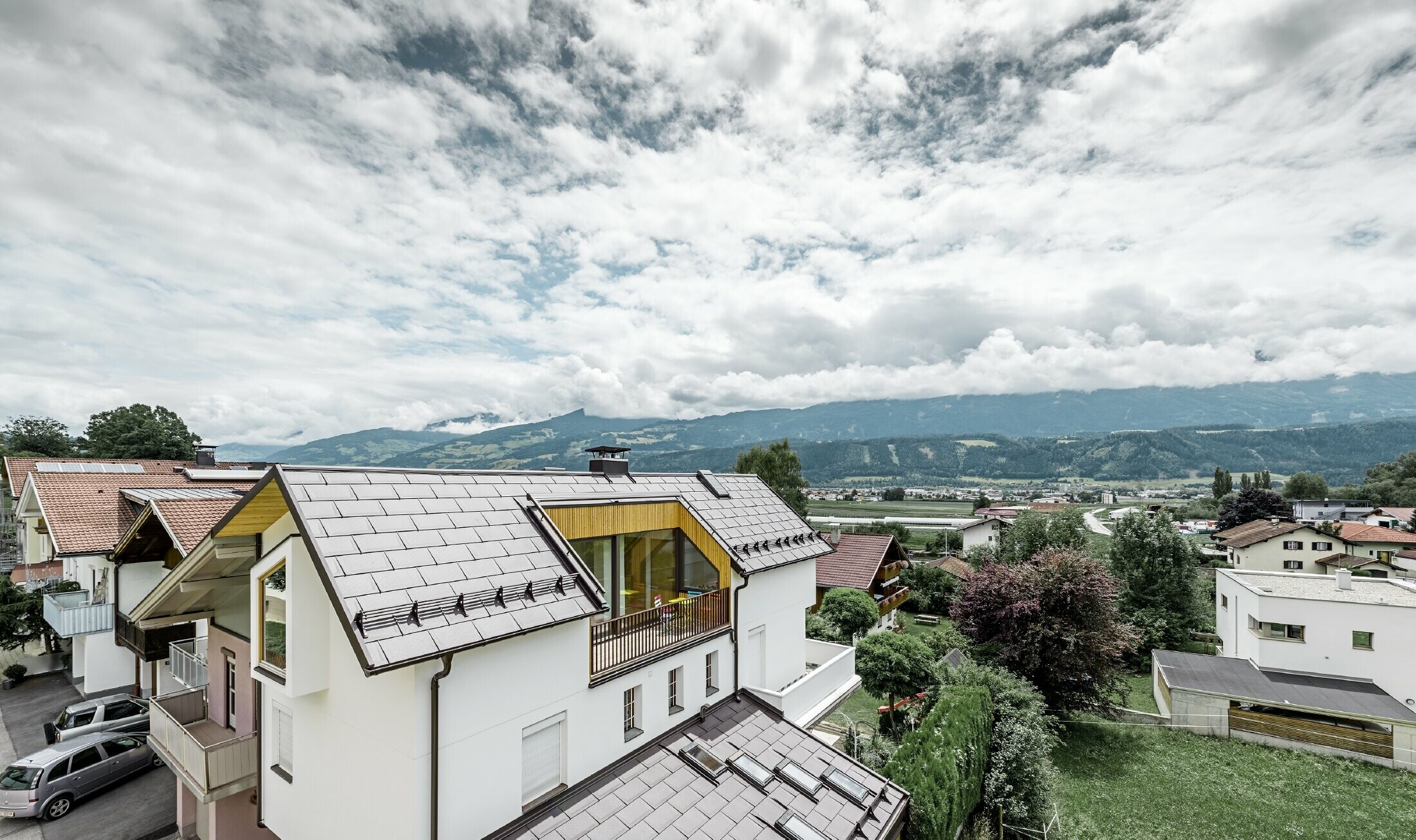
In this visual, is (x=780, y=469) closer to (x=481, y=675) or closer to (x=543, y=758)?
(x=543, y=758)

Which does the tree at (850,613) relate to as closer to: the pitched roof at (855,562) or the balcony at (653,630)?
the pitched roof at (855,562)

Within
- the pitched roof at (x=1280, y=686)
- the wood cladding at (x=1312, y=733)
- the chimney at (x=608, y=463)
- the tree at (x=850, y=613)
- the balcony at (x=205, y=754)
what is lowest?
the wood cladding at (x=1312, y=733)

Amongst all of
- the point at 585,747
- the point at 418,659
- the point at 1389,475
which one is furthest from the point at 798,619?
the point at 1389,475

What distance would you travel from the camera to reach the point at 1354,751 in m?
21.2

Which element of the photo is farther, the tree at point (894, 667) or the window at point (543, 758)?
the tree at point (894, 667)

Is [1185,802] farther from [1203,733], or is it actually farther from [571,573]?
[571,573]

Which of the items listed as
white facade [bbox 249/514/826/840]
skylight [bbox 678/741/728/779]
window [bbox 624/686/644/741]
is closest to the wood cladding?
skylight [bbox 678/741/728/779]

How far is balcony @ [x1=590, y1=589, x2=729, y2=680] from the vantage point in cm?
1125

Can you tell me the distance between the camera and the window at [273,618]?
32.3ft

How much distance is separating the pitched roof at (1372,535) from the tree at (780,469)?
5160 cm

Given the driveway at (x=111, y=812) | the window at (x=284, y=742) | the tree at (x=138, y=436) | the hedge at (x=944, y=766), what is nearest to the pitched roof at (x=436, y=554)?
the window at (x=284, y=742)

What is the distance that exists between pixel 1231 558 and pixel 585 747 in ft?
246

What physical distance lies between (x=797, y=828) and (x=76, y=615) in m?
28.3

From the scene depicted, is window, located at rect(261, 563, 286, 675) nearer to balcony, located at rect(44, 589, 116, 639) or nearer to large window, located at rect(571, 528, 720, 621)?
large window, located at rect(571, 528, 720, 621)
